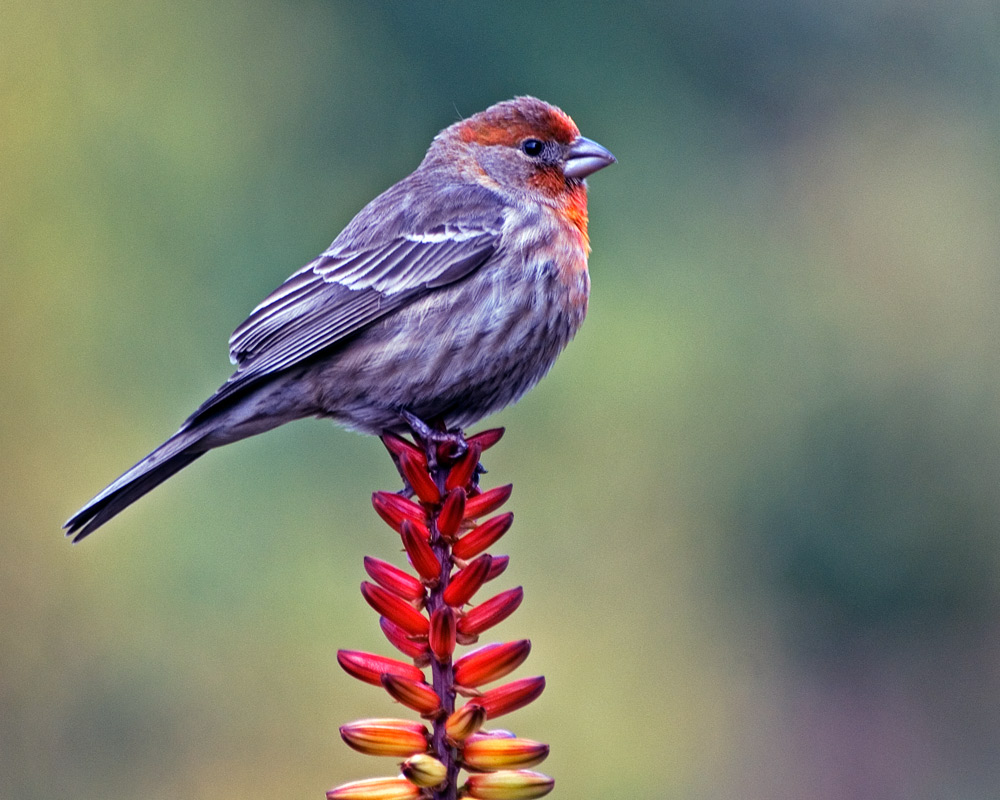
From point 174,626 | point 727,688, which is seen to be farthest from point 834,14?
point 174,626

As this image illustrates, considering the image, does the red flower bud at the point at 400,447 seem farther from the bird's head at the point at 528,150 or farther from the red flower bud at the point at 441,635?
the bird's head at the point at 528,150

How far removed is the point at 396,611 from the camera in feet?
6.52

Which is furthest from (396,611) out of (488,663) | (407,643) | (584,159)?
(584,159)

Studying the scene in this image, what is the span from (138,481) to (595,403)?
3.96m

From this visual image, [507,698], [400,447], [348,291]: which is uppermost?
[348,291]

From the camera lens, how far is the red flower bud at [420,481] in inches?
92.7

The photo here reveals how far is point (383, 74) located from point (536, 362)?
535 cm

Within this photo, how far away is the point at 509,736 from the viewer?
1.85 m

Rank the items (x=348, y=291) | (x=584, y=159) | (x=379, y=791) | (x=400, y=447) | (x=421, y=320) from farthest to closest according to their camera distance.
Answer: (x=584, y=159)
(x=348, y=291)
(x=421, y=320)
(x=400, y=447)
(x=379, y=791)

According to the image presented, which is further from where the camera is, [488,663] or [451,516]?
[451,516]

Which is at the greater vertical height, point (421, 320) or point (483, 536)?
point (421, 320)

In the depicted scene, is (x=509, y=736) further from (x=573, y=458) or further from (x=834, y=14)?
(x=834, y=14)

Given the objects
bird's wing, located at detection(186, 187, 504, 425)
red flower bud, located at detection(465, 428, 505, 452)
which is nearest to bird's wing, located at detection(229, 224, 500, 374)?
bird's wing, located at detection(186, 187, 504, 425)

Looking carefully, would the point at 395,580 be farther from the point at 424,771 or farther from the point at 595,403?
the point at 595,403
